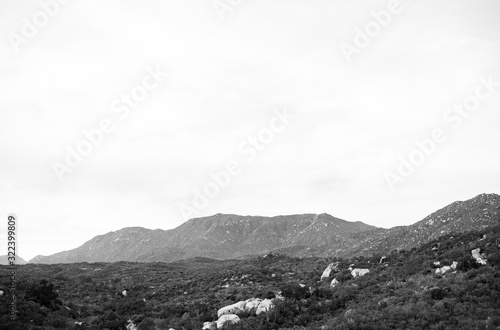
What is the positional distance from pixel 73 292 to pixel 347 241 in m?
121

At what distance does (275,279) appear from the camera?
43.5 meters

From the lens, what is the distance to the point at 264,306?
74.4ft

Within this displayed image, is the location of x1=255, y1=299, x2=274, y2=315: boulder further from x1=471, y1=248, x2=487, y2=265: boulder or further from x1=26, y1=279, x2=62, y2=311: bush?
x1=26, y1=279, x2=62, y2=311: bush

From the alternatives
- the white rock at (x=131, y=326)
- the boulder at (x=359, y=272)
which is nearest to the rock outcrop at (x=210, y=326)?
the white rock at (x=131, y=326)

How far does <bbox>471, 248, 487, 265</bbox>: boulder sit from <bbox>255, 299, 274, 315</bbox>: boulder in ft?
47.9

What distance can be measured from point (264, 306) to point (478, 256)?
15.8 meters

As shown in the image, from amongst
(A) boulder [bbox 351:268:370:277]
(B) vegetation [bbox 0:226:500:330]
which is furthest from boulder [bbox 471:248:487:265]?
(A) boulder [bbox 351:268:370:277]

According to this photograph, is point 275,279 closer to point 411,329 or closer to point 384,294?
point 384,294

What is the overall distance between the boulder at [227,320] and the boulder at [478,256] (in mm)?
16935

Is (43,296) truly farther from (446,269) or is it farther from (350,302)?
(446,269)

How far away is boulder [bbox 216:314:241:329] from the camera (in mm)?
21266

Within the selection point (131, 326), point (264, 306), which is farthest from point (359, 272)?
point (131, 326)

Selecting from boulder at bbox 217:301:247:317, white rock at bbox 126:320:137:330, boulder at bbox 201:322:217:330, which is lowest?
white rock at bbox 126:320:137:330

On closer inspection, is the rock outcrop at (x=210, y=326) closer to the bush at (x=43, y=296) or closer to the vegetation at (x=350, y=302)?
the vegetation at (x=350, y=302)
